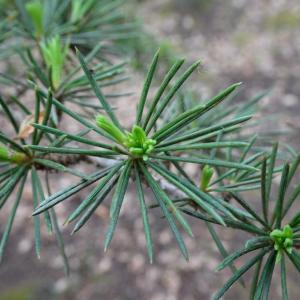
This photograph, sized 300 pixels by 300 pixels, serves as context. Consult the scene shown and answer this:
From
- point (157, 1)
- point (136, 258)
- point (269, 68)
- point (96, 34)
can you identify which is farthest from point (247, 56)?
point (96, 34)

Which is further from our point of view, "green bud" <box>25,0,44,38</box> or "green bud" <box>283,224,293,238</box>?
"green bud" <box>25,0,44,38</box>

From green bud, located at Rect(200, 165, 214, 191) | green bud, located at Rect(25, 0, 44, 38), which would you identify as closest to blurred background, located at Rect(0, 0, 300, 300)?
green bud, located at Rect(25, 0, 44, 38)

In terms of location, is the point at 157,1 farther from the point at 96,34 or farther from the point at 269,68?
the point at 96,34

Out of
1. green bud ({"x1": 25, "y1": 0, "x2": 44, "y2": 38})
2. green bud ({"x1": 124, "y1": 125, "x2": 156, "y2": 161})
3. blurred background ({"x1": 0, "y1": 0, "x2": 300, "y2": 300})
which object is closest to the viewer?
green bud ({"x1": 124, "y1": 125, "x2": 156, "y2": 161})

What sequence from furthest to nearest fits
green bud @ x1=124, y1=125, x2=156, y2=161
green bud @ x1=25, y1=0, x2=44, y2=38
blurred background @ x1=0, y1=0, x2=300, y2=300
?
blurred background @ x1=0, y1=0, x2=300, y2=300
green bud @ x1=25, y1=0, x2=44, y2=38
green bud @ x1=124, y1=125, x2=156, y2=161

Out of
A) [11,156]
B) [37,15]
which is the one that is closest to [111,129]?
[11,156]

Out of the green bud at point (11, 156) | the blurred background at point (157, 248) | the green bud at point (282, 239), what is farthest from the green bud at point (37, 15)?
the blurred background at point (157, 248)

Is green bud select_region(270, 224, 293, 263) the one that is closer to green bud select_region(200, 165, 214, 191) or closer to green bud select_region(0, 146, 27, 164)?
green bud select_region(200, 165, 214, 191)
